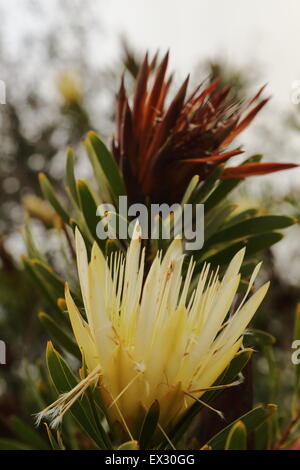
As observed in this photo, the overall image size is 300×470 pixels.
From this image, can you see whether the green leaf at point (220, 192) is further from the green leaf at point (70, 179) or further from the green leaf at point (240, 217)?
the green leaf at point (70, 179)

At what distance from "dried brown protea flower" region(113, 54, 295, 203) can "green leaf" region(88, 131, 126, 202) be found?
14mm

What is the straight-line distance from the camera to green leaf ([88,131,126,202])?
2.04 ft

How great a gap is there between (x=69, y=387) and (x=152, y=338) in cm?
10

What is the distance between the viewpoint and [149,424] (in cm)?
45

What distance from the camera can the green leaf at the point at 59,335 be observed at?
0.64 meters

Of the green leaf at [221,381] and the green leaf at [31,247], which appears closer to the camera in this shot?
the green leaf at [221,381]

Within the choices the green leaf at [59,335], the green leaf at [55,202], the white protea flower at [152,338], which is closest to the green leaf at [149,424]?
the white protea flower at [152,338]

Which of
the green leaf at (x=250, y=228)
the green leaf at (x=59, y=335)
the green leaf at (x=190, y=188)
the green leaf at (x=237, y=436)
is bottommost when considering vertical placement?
the green leaf at (x=237, y=436)

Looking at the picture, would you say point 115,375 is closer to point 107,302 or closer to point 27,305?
point 107,302

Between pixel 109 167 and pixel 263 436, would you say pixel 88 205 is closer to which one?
pixel 109 167

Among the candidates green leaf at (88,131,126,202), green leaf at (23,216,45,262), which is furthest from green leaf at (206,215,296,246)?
green leaf at (23,216,45,262)

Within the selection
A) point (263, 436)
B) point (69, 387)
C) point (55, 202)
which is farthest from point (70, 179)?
point (263, 436)

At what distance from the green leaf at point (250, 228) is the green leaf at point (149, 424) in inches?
10.0

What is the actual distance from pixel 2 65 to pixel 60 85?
1153 millimetres
